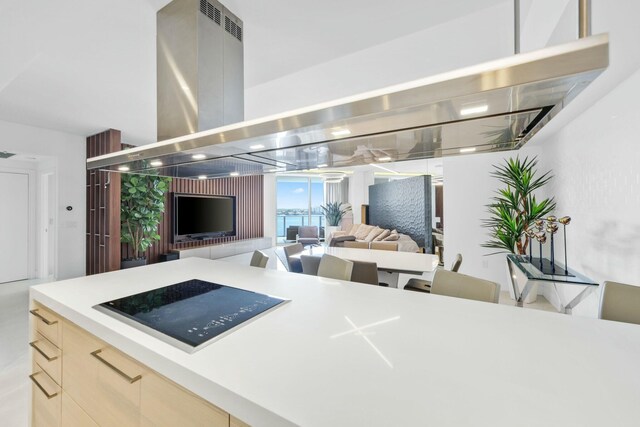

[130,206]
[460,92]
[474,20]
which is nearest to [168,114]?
[460,92]

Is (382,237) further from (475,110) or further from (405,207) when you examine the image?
(475,110)

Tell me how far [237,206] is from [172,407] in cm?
654

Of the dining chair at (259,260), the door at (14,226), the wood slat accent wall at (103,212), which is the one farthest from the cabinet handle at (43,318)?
the door at (14,226)

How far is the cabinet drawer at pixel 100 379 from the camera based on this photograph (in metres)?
0.95

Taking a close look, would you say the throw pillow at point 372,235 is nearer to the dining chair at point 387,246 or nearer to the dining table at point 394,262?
the dining chair at point 387,246

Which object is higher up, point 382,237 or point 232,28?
point 232,28

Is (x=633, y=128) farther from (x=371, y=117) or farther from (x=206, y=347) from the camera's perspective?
(x=206, y=347)

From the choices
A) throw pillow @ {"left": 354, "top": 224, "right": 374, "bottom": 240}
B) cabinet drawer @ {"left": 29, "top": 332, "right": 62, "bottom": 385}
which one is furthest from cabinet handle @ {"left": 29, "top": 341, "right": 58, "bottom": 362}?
throw pillow @ {"left": 354, "top": 224, "right": 374, "bottom": 240}

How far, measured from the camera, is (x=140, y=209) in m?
4.67

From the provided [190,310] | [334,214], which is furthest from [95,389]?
[334,214]

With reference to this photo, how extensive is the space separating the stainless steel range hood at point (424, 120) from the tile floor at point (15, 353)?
1809 mm

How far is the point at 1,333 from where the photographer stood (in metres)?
2.88

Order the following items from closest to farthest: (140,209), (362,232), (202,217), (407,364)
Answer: (407,364), (140,209), (202,217), (362,232)

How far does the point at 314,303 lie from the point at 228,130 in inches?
34.8
